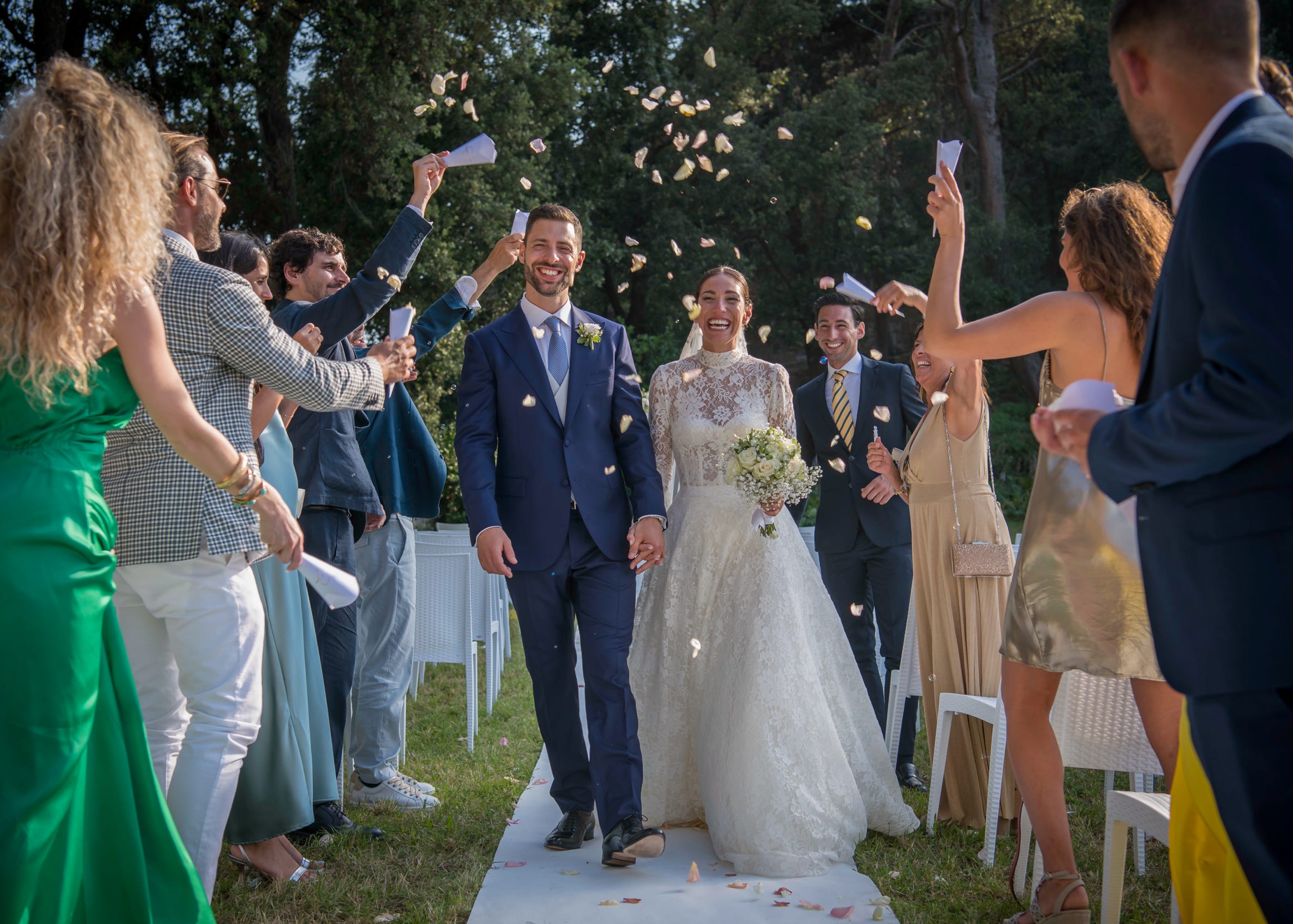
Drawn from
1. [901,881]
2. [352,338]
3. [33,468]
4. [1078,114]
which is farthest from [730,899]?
[1078,114]

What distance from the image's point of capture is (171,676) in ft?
8.79

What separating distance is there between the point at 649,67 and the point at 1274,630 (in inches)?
725

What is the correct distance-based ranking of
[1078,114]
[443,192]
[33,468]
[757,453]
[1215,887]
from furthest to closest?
[1078,114] < [443,192] < [757,453] < [33,468] < [1215,887]

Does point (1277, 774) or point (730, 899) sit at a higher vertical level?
point (1277, 774)

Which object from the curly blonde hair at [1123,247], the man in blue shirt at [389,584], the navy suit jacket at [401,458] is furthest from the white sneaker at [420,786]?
the curly blonde hair at [1123,247]

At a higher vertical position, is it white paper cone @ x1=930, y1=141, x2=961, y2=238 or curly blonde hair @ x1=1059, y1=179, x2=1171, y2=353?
white paper cone @ x1=930, y1=141, x2=961, y2=238

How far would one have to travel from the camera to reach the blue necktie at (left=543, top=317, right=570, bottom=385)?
13.3 feet

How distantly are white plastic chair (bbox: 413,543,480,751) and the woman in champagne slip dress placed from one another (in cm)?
351

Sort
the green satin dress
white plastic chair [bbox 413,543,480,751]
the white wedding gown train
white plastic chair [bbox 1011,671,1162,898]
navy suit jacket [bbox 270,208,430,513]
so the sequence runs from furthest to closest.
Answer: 1. white plastic chair [bbox 413,543,480,751]
2. the white wedding gown train
3. navy suit jacket [bbox 270,208,430,513]
4. white plastic chair [bbox 1011,671,1162,898]
5. the green satin dress

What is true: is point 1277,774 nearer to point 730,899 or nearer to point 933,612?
point 730,899

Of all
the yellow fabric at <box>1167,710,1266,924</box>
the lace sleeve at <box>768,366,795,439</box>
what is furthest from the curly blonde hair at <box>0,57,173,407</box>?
the lace sleeve at <box>768,366,795,439</box>

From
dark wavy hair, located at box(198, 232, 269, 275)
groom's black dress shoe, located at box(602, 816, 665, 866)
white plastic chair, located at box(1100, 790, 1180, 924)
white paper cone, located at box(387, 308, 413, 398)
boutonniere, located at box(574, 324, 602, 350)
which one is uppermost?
dark wavy hair, located at box(198, 232, 269, 275)

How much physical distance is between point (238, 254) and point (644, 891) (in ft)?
8.70

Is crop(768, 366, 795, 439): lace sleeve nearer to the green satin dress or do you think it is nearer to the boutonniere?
the boutonniere
